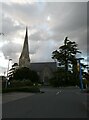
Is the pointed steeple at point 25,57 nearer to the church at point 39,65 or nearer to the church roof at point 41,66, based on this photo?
the church at point 39,65

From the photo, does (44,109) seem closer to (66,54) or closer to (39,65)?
(66,54)

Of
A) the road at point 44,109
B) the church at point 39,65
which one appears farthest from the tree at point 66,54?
the road at point 44,109

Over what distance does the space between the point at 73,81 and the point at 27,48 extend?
58.3 m

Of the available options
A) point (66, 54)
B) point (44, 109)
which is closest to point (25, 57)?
point (66, 54)

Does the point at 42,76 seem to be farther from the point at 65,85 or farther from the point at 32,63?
the point at 65,85

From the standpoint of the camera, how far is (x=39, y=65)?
5428 inches

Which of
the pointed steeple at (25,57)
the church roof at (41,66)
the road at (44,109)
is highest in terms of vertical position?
the pointed steeple at (25,57)

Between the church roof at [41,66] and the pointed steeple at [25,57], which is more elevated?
the pointed steeple at [25,57]

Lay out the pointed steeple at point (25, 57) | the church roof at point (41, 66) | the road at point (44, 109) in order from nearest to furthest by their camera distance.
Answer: the road at point (44, 109), the church roof at point (41, 66), the pointed steeple at point (25, 57)

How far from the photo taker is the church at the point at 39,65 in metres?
129

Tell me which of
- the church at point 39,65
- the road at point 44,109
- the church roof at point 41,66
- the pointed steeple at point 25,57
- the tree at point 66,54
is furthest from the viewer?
the pointed steeple at point 25,57

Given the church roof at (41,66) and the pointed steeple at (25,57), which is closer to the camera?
the church roof at (41,66)

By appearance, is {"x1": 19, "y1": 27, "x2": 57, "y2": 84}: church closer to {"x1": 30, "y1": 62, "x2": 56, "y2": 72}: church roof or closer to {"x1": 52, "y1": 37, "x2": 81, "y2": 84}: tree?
{"x1": 30, "y1": 62, "x2": 56, "y2": 72}: church roof

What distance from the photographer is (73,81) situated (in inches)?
3440
